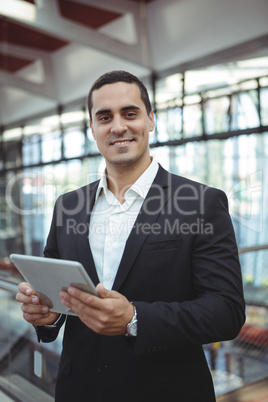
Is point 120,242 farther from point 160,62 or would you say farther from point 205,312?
point 160,62

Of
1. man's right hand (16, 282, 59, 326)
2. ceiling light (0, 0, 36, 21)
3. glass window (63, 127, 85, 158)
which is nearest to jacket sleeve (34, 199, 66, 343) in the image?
man's right hand (16, 282, 59, 326)

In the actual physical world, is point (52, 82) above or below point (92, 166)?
above

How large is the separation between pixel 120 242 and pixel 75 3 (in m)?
6.94

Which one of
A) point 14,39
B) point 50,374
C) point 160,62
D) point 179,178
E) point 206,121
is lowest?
point 50,374

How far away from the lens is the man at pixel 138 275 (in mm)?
1074

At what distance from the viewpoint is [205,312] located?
42.9 inches

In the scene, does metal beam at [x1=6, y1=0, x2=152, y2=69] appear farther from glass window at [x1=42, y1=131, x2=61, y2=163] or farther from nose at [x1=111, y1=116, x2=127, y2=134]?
nose at [x1=111, y1=116, x2=127, y2=134]

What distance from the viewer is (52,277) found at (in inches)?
41.3

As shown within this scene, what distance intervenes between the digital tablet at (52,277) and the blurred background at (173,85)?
124 inches

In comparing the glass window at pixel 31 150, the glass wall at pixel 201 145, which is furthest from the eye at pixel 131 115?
the glass window at pixel 31 150

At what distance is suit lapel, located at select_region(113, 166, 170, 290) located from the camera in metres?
1.21

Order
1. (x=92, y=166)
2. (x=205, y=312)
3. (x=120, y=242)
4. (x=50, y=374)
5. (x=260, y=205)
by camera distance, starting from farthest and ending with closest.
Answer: (x=92, y=166) → (x=260, y=205) → (x=50, y=374) → (x=120, y=242) → (x=205, y=312)

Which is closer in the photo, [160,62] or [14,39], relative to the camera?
[160,62]

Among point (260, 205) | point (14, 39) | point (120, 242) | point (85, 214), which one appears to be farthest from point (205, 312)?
point (14, 39)
